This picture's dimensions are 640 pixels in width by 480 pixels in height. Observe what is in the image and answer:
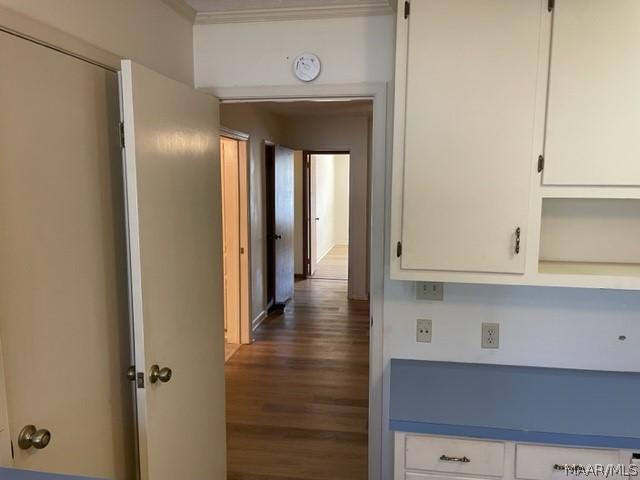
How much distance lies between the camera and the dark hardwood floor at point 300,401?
2.79 metres

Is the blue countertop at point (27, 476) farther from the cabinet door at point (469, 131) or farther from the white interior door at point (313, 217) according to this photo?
the white interior door at point (313, 217)

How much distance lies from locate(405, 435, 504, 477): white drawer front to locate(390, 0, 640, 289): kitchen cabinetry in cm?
56

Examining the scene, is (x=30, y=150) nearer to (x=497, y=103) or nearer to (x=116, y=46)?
(x=116, y=46)

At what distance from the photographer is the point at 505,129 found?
5.59 ft

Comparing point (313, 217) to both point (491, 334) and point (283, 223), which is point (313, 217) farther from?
point (491, 334)

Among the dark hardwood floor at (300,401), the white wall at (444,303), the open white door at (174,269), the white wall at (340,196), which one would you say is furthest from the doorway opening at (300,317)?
the white wall at (340,196)

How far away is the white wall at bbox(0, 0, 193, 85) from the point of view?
1.43m

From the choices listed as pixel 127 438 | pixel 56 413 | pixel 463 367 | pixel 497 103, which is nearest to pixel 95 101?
pixel 56 413

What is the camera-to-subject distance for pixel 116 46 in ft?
5.61

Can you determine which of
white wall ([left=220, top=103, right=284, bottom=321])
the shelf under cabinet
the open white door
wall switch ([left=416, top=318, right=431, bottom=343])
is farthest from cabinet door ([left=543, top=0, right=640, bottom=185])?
white wall ([left=220, top=103, right=284, bottom=321])

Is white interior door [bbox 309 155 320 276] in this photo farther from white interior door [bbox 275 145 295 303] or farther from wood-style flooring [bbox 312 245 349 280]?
white interior door [bbox 275 145 295 303]

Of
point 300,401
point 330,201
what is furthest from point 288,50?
point 330,201

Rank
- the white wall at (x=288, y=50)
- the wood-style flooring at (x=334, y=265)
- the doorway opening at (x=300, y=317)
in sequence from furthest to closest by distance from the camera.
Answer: the wood-style flooring at (x=334, y=265), the doorway opening at (x=300, y=317), the white wall at (x=288, y=50)

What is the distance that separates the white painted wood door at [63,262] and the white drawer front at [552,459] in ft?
4.65
